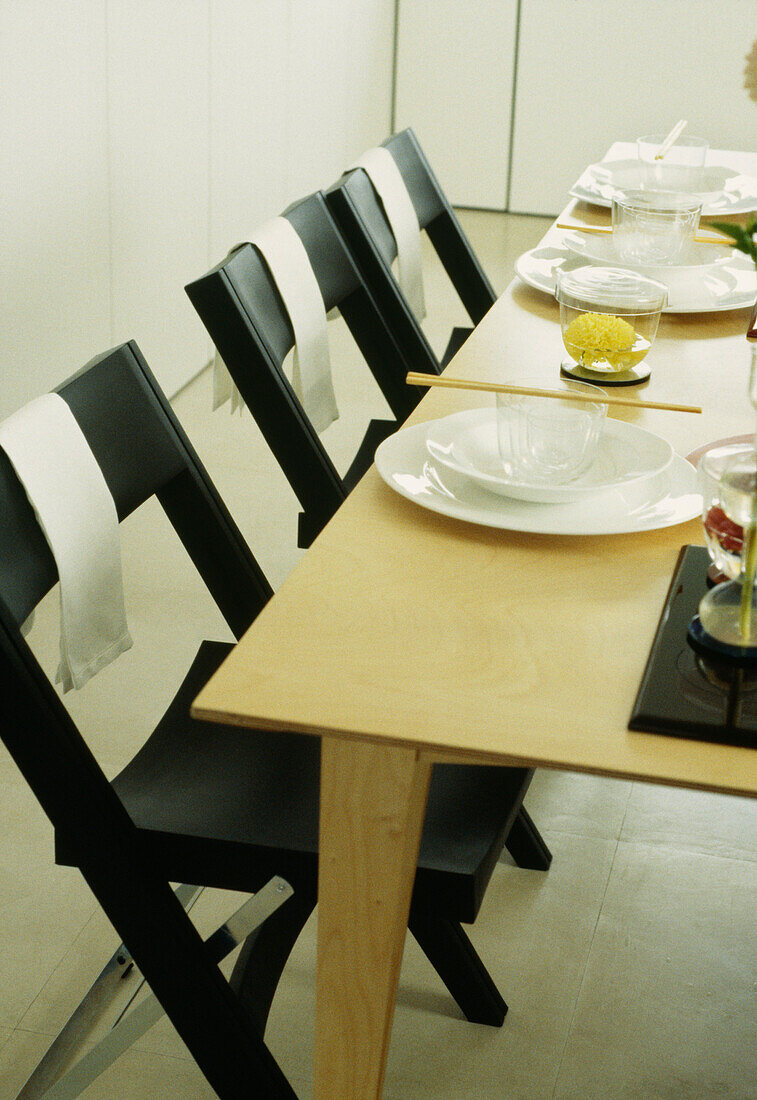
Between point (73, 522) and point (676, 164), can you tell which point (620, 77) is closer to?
point (676, 164)

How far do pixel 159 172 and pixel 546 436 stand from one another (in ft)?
7.68

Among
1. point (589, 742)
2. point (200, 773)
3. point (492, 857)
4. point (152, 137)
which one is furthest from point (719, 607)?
point (152, 137)

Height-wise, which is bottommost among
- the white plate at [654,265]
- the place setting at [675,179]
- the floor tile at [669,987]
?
the floor tile at [669,987]

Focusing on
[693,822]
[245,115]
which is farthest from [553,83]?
[693,822]

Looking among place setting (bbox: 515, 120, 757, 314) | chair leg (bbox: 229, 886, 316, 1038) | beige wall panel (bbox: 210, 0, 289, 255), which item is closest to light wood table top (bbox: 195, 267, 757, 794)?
chair leg (bbox: 229, 886, 316, 1038)

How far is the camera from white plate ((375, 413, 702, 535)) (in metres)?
1.15

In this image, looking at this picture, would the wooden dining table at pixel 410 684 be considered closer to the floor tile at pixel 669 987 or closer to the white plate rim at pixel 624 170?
the floor tile at pixel 669 987

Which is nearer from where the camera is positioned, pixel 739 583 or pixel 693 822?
pixel 739 583

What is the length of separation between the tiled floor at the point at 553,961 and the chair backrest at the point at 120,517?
1.61 feet

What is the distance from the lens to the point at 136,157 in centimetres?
313

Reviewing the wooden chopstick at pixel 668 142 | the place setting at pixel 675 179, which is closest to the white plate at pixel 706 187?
the place setting at pixel 675 179

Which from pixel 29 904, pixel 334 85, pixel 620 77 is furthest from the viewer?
pixel 620 77

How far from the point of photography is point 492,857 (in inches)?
47.4

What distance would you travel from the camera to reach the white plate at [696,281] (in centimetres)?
188
